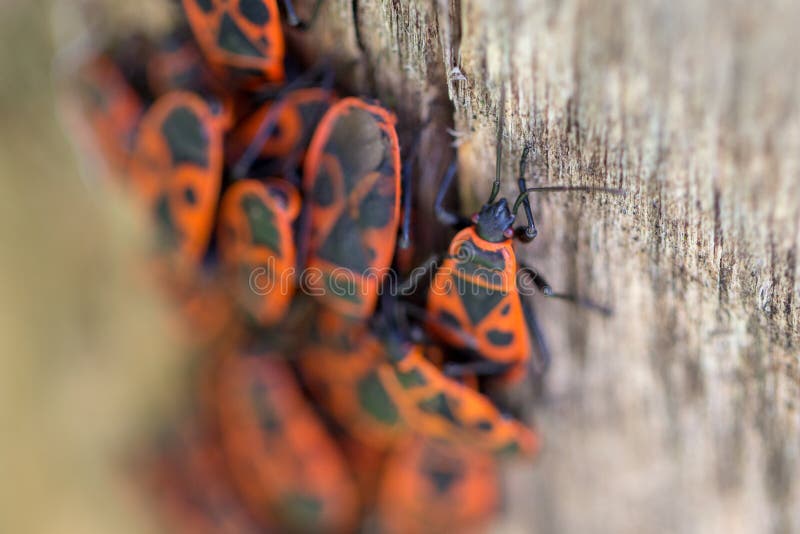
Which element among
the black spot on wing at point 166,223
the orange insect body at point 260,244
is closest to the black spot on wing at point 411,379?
the orange insect body at point 260,244

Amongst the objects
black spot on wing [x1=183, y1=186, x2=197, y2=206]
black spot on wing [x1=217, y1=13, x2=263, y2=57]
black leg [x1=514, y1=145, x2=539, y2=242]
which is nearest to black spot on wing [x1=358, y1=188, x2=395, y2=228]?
black leg [x1=514, y1=145, x2=539, y2=242]

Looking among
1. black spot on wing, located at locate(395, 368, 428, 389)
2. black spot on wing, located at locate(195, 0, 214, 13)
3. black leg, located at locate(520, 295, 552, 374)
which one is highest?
black spot on wing, located at locate(195, 0, 214, 13)

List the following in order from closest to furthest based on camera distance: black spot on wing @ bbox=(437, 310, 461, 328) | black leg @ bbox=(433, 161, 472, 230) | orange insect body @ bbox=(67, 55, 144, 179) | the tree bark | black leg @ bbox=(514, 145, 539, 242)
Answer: the tree bark → black leg @ bbox=(514, 145, 539, 242) → black leg @ bbox=(433, 161, 472, 230) → black spot on wing @ bbox=(437, 310, 461, 328) → orange insect body @ bbox=(67, 55, 144, 179)

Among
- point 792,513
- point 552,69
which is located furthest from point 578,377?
point 552,69

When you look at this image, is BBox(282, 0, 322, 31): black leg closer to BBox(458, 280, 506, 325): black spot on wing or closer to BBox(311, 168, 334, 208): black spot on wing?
BBox(311, 168, 334, 208): black spot on wing

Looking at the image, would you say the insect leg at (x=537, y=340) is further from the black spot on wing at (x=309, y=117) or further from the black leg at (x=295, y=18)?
the black leg at (x=295, y=18)

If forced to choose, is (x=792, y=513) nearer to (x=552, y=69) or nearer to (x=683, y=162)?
(x=683, y=162)
